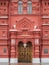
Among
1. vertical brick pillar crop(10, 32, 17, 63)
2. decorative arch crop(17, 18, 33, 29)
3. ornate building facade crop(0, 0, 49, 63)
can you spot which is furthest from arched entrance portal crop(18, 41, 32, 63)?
decorative arch crop(17, 18, 33, 29)

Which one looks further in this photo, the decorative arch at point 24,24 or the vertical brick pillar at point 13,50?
the decorative arch at point 24,24

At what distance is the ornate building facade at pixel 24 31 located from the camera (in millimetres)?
37250

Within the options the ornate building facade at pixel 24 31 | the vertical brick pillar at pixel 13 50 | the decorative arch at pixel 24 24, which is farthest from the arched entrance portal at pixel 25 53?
the decorative arch at pixel 24 24

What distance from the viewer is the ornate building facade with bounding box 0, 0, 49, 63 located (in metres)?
37.2

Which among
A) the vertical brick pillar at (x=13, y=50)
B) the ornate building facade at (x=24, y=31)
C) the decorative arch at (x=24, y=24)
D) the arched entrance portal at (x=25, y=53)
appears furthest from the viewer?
the decorative arch at (x=24, y=24)

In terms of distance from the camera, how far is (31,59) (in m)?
37.6

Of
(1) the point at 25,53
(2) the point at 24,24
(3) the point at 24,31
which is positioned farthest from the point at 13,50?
(2) the point at 24,24

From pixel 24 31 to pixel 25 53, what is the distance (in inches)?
107

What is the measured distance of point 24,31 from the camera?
3762 cm

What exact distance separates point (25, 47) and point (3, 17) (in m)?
4.55

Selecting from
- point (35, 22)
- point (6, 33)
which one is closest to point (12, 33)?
point (6, 33)

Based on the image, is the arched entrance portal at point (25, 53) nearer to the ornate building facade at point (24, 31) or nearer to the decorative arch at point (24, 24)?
the ornate building facade at point (24, 31)

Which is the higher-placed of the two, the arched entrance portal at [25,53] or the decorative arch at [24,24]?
the decorative arch at [24,24]

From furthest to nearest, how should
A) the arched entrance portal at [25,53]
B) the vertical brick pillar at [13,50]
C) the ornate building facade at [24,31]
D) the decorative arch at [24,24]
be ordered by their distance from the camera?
1. the decorative arch at [24,24]
2. the arched entrance portal at [25,53]
3. the ornate building facade at [24,31]
4. the vertical brick pillar at [13,50]
